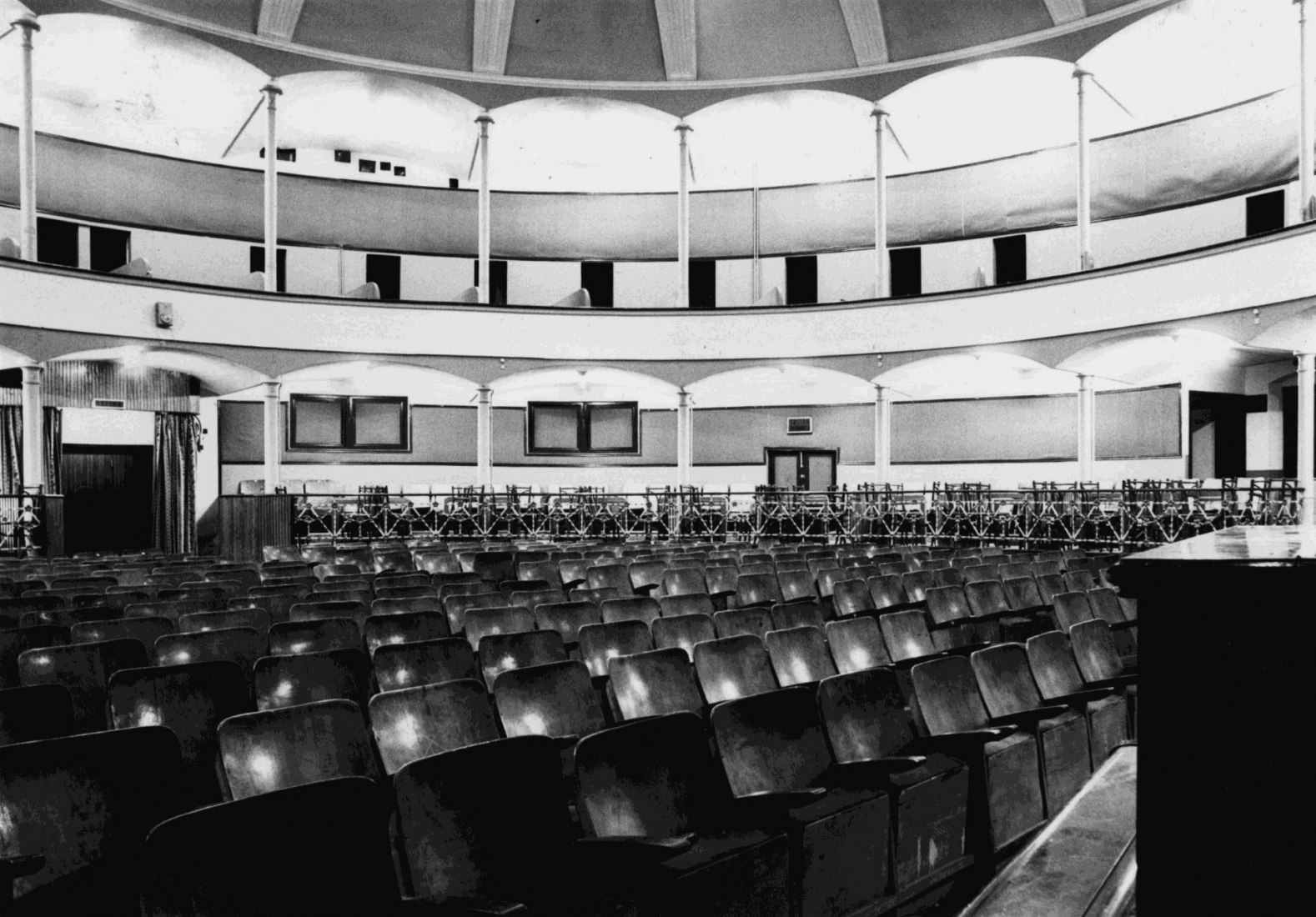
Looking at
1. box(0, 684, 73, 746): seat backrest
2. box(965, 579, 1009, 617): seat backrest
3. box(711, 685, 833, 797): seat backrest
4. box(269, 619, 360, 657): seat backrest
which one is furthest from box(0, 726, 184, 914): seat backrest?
box(965, 579, 1009, 617): seat backrest

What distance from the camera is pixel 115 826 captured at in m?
2.63

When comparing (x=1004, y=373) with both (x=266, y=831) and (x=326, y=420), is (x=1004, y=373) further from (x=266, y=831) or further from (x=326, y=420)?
(x=266, y=831)

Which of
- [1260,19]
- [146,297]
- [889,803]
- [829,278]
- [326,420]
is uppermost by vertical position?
[1260,19]

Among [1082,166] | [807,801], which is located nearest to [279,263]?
[1082,166]

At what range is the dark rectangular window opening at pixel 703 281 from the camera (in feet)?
77.5

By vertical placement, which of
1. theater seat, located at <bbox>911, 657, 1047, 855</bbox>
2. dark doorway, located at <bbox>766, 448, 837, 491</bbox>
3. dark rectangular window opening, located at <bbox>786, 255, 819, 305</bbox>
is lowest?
theater seat, located at <bbox>911, 657, 1047, 855</bbox>

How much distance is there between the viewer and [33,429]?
1401 centimetres

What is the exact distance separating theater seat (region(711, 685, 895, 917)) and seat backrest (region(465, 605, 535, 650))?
241cm

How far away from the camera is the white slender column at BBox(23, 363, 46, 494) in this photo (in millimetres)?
13766

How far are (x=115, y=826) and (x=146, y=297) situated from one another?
48.5 feet

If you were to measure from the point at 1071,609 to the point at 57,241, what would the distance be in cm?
2056

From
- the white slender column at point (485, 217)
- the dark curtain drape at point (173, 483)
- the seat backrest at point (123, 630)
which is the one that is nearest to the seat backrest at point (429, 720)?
the seat backrest at point (123, 630)

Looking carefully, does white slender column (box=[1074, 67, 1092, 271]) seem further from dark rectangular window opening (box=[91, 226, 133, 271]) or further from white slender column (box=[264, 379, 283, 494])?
dark rectangular window opening (box=[91, 226, 133, 271])

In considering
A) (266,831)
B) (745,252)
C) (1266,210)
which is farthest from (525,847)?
(745,252)
